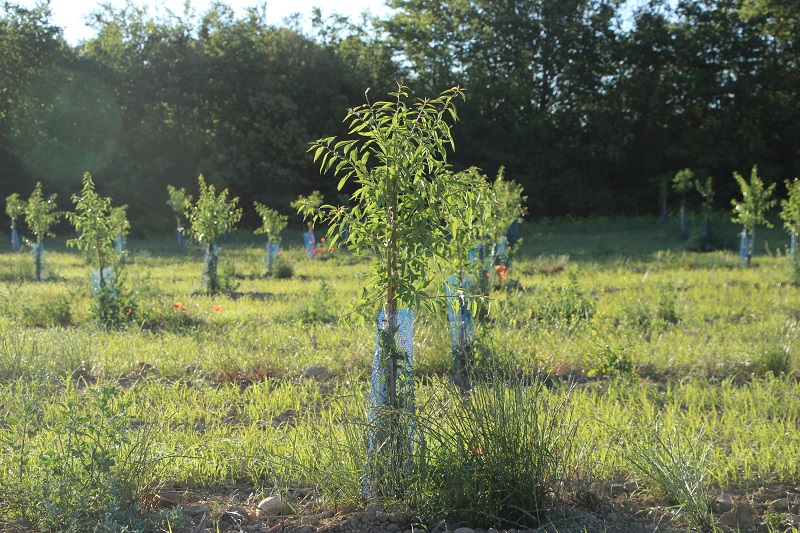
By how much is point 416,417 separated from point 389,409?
0.16m

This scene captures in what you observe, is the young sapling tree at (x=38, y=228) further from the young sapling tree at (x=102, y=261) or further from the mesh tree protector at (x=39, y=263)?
the young sapling tree at (x=102, y=261)

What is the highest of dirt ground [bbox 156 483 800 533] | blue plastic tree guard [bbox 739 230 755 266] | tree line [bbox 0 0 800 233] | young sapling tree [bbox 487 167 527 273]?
tree line [bbox 0 0 800 233]

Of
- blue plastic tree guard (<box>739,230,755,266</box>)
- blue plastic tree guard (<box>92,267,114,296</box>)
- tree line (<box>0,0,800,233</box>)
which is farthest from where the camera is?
tree line (<box>0,0,800,233</box>)

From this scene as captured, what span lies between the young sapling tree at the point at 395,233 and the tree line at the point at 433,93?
25.3 m

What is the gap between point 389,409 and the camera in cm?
373

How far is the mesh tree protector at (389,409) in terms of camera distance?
365 centimetres

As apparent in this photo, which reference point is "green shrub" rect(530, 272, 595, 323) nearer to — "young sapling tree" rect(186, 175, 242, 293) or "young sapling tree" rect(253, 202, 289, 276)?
"young sapling tree" rect(186, 175, 242, 293)

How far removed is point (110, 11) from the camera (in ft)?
102

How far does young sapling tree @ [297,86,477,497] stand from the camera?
3.70 meters

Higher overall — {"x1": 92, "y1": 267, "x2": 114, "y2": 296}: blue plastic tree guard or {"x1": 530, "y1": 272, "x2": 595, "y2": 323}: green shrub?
{"x1": 92, "y1": 267, "x2": 114, "y2": 296}: blue plastic tree guard

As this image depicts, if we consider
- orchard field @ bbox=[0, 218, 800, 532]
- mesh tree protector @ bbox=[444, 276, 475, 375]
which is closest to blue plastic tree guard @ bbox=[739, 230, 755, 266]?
orchard field @ bbox=[0, 218, 800, 532]

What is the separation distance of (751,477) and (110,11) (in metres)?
31.9

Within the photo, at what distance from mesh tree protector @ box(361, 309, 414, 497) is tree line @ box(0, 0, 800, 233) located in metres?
25.4

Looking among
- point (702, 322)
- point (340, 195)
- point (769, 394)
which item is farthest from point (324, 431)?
point (340, 195)
